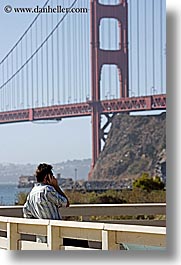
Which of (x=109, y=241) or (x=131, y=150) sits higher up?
(x=131, y=150)

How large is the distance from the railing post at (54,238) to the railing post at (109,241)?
18 cm

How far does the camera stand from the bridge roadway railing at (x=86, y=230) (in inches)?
169

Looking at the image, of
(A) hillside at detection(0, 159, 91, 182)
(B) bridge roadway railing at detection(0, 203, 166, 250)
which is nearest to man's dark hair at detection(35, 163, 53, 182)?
(A) hillside at detection(0, 159, 91, 182)

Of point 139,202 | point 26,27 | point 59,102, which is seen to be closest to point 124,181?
point 139,202

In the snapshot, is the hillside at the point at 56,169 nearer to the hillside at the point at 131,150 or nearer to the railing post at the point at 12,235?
the hillside at the point at 131,150

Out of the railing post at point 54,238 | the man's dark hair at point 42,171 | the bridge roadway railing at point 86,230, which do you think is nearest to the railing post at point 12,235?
the bridge roadway railing at point 86,230

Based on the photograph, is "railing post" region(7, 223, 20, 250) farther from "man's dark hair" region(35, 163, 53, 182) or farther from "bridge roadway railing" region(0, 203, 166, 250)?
"man's dark hair" region(35, 163, 53, 182)

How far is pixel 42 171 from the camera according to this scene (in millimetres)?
4340

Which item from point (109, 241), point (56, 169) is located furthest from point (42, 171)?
point (109, 241)

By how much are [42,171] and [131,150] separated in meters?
0.36

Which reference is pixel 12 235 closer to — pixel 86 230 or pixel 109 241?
pixel 86 230

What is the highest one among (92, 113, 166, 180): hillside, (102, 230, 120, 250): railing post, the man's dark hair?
(92, 113, 166, 180): hillside

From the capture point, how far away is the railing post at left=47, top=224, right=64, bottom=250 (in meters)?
4.36

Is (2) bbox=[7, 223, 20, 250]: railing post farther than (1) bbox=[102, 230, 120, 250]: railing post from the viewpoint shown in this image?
Yes
